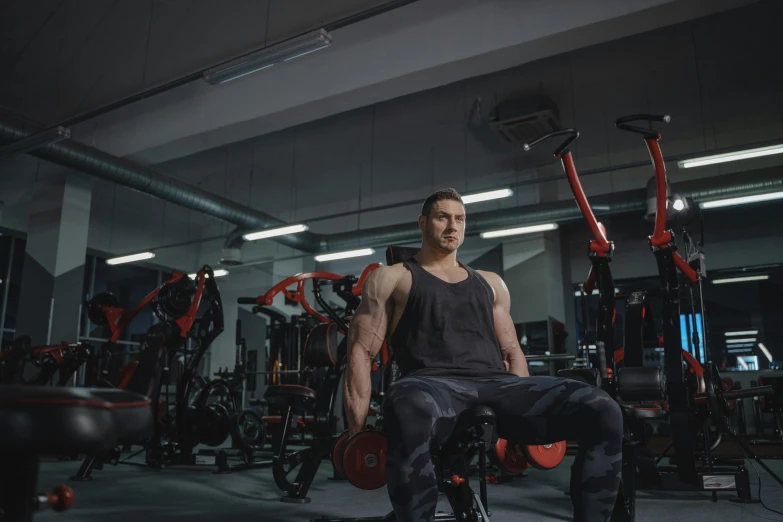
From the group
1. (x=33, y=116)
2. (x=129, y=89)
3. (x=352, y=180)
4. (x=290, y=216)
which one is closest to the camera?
(x=129, y=89)

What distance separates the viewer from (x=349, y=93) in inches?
229

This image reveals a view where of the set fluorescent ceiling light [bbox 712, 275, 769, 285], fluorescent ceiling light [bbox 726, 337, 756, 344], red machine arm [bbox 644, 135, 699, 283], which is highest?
fluorescent ceiling light [bbox 712, 275, 769, 285]

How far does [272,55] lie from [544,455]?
3655 millimetres

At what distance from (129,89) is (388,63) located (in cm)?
308

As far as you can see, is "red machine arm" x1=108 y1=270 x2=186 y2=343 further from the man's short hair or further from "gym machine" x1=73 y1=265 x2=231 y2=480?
the man's short hair

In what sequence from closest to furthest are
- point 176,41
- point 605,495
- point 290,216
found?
point 605,495 → point 176,41 → point 290,216

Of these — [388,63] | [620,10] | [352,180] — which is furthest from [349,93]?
[352,180]

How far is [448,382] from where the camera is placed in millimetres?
1680

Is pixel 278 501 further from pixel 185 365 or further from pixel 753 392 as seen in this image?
pixel 753 392

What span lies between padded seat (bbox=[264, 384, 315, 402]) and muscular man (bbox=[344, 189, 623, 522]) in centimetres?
181

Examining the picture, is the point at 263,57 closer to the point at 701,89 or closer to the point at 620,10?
the point at 620,10

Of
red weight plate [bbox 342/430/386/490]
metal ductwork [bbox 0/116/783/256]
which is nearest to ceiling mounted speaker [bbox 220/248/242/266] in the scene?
metal ductwork [bbox 0/116/783/256]

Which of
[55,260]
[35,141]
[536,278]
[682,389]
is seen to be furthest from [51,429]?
[536,278]

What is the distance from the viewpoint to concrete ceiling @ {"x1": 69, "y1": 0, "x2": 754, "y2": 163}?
4746 millimetres
